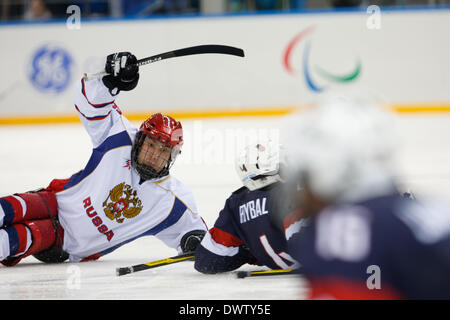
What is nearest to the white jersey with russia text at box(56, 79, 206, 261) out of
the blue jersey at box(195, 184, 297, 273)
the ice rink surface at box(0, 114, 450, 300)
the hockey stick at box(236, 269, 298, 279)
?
the ice rink surface at box(0, 114, 450, 300)

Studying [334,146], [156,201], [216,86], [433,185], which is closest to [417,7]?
[216,86]

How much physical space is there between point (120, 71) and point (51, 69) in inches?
273

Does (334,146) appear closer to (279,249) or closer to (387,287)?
(387,287)

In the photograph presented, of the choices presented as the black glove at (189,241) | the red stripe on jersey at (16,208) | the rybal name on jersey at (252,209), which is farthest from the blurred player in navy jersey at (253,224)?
the red stripe on jersey at (16,208)

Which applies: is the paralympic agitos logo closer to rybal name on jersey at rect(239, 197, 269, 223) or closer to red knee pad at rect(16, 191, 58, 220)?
red knee pad at rect(16, 191, 58, 220)

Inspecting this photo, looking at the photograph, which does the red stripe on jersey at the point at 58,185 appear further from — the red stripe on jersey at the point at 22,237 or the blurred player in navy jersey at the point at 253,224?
the blurred player in navy jersey at the point at 253,224

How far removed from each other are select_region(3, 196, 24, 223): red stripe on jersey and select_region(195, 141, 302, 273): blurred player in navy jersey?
0.84 m

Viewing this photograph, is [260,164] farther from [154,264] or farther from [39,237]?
[39,237]

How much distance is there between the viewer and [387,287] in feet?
3.92

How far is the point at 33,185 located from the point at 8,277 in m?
2.84

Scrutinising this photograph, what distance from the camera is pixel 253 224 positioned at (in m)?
2.95

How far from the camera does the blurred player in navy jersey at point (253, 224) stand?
2.89 meters
